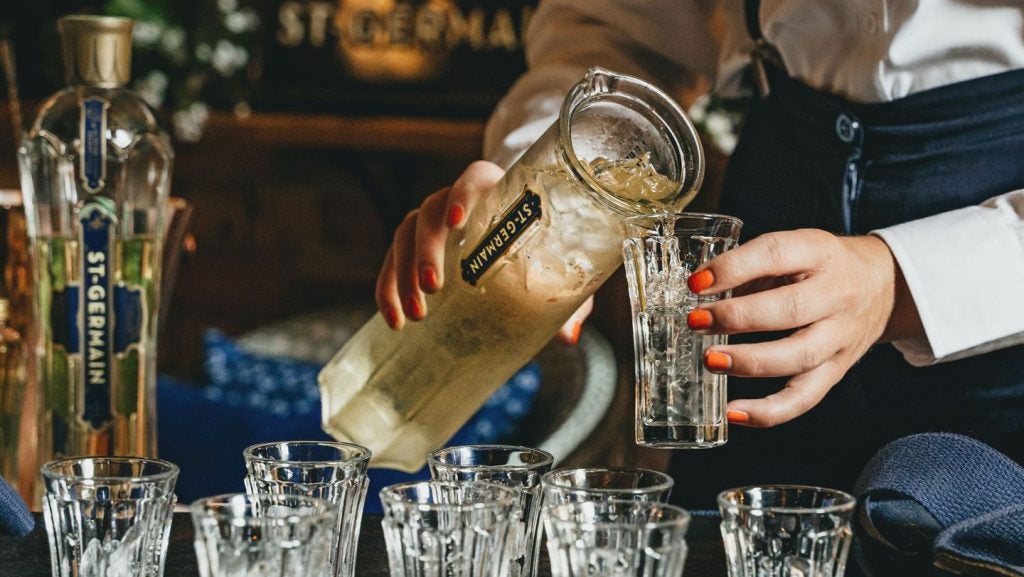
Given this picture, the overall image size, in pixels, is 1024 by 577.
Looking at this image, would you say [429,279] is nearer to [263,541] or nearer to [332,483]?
[332,483]

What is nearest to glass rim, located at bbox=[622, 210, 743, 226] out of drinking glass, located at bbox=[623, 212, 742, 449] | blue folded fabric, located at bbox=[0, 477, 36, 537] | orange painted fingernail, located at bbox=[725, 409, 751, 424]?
drinking glass, located at bbox=[623, 212, 742, 449]

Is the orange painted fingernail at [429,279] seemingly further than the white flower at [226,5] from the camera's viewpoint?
No

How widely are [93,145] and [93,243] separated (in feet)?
0.30

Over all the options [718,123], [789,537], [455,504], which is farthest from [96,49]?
[718,123]

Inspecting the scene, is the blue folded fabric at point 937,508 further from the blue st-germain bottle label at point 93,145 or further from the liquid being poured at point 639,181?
the blue st-germain bottle label at point 93,145

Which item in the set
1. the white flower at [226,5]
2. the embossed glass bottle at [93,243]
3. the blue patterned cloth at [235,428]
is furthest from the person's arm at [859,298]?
the white flower at [226,5]

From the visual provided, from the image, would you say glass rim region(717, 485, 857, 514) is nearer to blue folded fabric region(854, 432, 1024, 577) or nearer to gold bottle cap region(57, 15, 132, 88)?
blue folded fabric region(854, 432, 1024, 577)

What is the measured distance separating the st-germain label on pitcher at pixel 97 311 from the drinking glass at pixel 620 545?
0.63 metres

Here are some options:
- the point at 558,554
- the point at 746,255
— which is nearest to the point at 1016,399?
the point at 746,255

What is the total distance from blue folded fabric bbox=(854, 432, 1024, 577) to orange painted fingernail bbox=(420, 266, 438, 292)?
35 cm

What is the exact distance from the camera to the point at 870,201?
1.21 metres

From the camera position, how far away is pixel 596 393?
194 cm

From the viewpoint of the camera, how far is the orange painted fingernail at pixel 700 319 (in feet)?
2.79

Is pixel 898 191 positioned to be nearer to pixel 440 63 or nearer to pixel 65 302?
pixel 65 302
